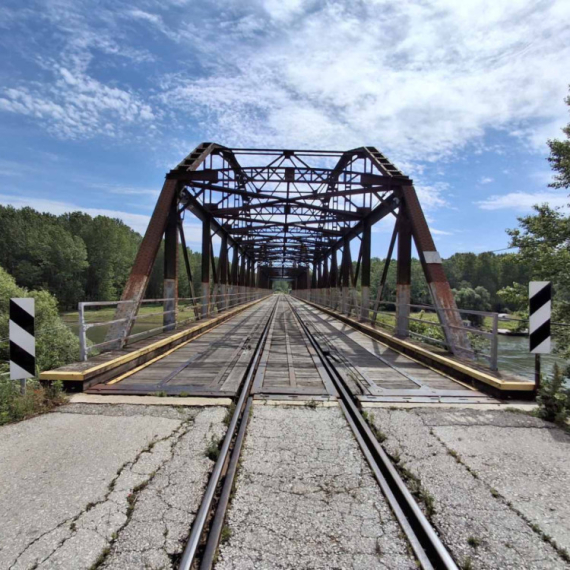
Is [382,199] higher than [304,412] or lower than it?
higher

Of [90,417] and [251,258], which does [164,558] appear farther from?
[251,258]

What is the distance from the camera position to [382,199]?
1319 cm

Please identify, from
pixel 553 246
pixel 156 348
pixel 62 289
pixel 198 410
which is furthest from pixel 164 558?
pixel 62 289

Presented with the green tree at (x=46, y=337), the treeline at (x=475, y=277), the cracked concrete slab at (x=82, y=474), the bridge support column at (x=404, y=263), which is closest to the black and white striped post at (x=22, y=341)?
the cracked concrete slab at (x=82, y=474)

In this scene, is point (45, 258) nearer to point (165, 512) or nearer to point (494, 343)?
point (494, 343)

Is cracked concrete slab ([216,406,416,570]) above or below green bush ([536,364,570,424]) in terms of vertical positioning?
below

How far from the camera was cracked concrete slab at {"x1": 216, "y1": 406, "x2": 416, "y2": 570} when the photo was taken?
2.12 meters

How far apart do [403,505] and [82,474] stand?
2516 millimetres

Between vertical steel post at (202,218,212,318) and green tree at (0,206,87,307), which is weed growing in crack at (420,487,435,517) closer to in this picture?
vertical steel post at (202,218,212,318)

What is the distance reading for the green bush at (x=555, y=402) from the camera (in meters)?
4.32

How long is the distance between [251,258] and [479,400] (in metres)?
39.5

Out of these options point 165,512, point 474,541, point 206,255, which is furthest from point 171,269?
point 474,541

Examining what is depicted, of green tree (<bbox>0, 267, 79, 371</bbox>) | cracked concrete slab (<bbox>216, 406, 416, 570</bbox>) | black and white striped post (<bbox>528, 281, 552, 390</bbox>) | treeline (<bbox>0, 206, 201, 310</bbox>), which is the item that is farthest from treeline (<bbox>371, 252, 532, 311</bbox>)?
cracked concrete slab (<bbox>216, 406, 416, 570</bbox>)

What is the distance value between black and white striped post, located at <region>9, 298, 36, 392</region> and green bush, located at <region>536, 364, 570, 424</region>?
6.15 metres
